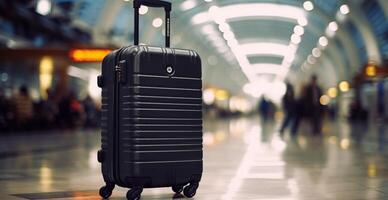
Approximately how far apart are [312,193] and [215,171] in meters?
2.51

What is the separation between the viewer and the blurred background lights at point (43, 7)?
1175 inches

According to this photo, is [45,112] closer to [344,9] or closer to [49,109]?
[49,109]

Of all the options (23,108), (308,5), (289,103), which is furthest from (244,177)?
(308,5)

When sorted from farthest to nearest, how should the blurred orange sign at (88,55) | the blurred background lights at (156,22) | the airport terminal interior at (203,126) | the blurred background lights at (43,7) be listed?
the blurred background lights at (156,22) → the blurred background lights at (43,7) → the blurred orange sign at (88,55) → the airport terminal interior at (203,126)

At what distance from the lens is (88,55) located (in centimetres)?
2320

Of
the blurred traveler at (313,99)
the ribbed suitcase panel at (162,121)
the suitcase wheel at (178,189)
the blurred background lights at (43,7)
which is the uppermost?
the blurred background lights at (43,7)

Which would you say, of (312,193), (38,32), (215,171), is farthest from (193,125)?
(38,32)

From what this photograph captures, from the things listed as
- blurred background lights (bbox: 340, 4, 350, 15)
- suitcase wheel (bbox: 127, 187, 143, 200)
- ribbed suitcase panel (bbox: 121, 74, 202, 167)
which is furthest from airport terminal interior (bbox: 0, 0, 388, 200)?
ribbed suitcase panel (bbox: 121, 74, 202, 167)

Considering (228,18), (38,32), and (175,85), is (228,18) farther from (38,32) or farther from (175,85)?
(175,85)

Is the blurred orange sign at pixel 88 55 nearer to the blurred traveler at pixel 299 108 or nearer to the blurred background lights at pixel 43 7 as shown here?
the blurred traveler at pixel 299 108

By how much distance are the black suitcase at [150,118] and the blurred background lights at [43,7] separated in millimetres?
24663

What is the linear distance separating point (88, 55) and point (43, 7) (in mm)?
8599

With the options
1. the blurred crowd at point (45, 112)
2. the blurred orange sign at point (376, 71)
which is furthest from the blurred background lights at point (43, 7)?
the blurred orange sign at point (376, 71)

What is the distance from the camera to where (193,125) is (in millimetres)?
5902
